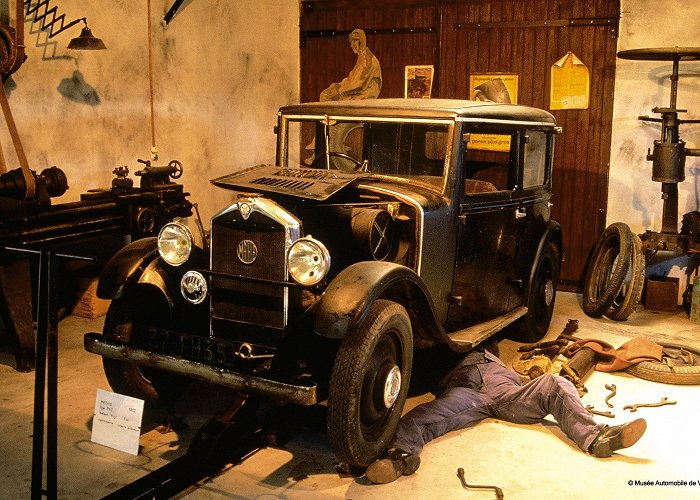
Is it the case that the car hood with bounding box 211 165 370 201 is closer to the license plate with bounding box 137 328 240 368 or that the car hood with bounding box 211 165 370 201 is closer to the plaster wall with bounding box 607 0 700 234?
the license plate with bounding box 137 328 240 368

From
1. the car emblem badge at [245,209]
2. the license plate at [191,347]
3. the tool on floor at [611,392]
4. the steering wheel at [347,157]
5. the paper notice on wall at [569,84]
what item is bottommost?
the tool on floor at [611,392]

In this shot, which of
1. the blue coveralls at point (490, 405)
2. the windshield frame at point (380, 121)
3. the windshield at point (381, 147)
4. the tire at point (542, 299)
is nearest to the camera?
the blue coveralls at point (490, 405)

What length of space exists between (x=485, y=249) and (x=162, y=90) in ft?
11.6

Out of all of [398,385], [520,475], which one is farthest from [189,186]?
[520,475]

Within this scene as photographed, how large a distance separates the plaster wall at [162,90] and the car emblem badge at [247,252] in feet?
9.07

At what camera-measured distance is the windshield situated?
439 cm

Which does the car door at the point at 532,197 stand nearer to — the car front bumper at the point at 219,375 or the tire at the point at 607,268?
the tire at the point at 607,268

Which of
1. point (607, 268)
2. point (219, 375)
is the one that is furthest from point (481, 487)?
point (607, 268)

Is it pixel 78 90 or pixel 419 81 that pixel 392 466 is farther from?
pixel 419 81

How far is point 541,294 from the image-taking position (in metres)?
5.49

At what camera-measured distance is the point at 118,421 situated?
3.46 m

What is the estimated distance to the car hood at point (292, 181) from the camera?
352 centimetres

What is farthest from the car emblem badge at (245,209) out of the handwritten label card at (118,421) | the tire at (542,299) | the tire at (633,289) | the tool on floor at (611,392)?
the tire at (633,289)

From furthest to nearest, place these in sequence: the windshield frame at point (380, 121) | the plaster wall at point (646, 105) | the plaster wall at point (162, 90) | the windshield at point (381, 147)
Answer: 1. the plaster wall at point (646, 105)
2. the plaster wall at point (162, 90)
3. the windshield at point (381, 147)
4. the windshield frame at point (380, 121)
